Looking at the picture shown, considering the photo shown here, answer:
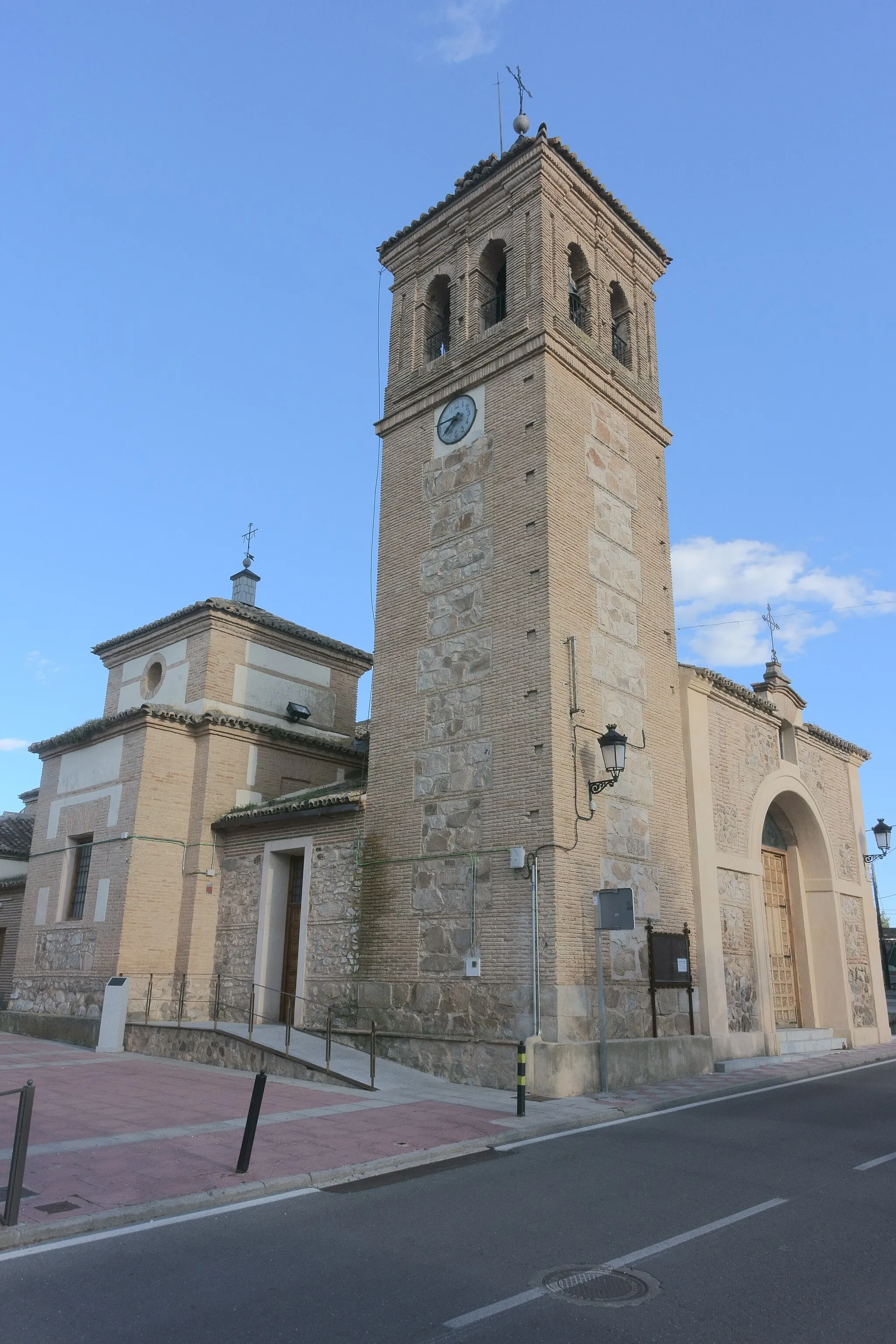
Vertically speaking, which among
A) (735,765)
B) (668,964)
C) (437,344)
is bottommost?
(668,964)

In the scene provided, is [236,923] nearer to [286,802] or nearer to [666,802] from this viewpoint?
[286,802]

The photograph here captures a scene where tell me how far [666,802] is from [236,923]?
8249 millimetres

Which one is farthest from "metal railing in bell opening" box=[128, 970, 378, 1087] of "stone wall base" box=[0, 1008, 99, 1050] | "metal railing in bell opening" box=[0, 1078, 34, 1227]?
"metal railing in bell opening" box=[0, 1078, 34, 1227]

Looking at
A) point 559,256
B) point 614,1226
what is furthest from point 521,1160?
point 559,256

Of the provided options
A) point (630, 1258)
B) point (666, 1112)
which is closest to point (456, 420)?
point (666, 1112)

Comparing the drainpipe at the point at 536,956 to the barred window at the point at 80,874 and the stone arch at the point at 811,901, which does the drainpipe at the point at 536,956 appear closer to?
the stone arch at the point at 811,901

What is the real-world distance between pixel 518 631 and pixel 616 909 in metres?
4.51

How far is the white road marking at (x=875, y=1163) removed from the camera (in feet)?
25.3

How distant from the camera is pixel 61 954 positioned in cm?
1891

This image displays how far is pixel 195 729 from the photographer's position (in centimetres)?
1917

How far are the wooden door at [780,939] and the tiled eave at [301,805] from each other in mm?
8582

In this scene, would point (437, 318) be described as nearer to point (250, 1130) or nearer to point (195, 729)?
point (195, 729)

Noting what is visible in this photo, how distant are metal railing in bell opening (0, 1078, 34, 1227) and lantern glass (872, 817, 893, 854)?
63.3ft

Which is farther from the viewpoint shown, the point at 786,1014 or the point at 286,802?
the point at 786,1014
